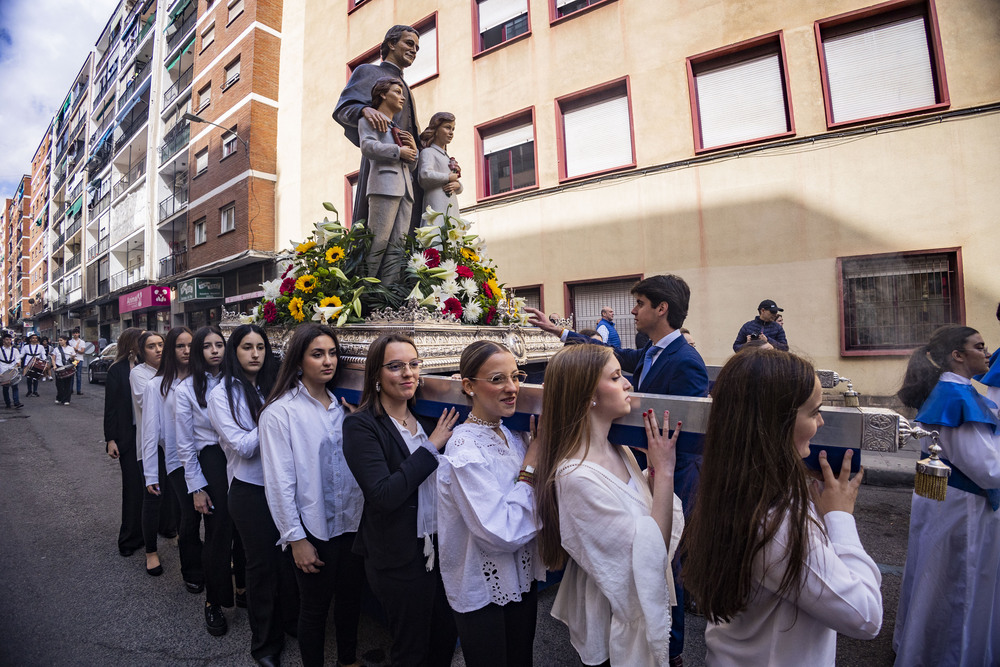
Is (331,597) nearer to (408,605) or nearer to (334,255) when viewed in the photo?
(408,605)

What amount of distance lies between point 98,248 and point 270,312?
33414 millimetres

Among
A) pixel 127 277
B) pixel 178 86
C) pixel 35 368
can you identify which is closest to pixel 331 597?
pixel 35 368

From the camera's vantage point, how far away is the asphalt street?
9.07 feet

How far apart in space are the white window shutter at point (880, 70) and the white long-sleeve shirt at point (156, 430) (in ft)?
30.8

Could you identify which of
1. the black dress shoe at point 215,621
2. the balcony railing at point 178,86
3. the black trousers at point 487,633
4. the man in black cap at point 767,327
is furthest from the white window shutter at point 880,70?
the balcony railing at point 178,86

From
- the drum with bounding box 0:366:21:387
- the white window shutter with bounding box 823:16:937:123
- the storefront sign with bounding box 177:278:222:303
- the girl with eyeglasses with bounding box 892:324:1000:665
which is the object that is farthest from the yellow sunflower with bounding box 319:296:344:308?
the storefront sign with bounding box 177:278:222:303

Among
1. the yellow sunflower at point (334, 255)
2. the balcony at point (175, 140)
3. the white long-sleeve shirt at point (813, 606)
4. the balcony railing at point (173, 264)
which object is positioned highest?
the balcony at point (175, 140)

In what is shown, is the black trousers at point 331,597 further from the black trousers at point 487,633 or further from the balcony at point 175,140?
the balcony at point 175,140

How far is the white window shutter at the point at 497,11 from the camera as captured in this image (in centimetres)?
1082

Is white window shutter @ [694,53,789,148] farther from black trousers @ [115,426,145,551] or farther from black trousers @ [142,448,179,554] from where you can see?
black trousers @ [115,426,145,551]

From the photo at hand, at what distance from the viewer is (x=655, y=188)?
30.1 ft

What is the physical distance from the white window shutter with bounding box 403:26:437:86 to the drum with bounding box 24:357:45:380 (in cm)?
1316

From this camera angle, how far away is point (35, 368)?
14.8 m

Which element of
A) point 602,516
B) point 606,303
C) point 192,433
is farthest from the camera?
point 606,303
